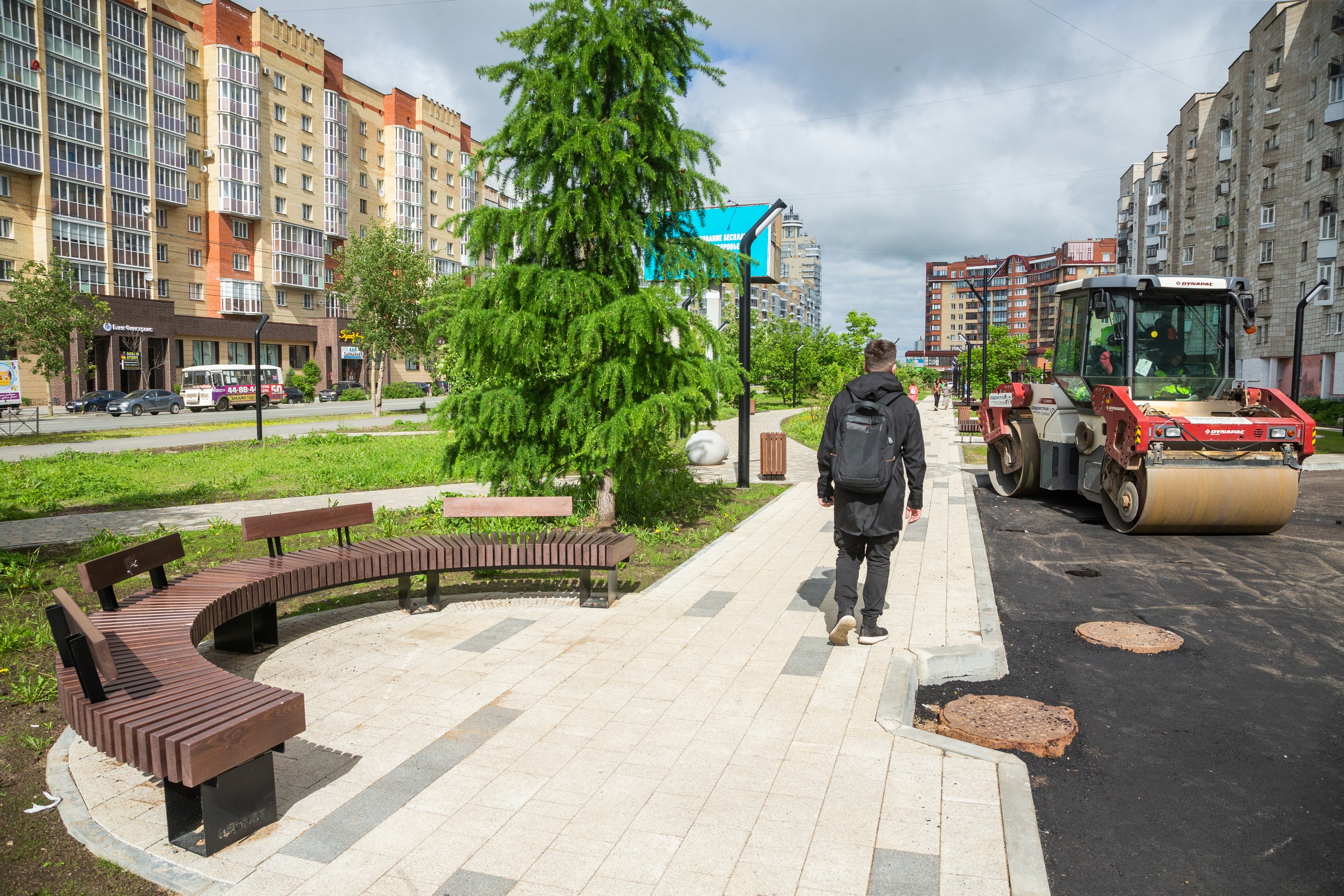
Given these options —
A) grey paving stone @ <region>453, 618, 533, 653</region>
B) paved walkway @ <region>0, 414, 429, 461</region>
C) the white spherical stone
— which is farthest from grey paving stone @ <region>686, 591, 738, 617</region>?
paved walkway @ <region>0, 414, 429, 461</region>

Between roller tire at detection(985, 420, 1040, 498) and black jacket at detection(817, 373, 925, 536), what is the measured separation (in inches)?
326

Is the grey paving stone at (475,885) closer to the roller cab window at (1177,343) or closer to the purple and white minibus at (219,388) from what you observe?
the roller cab window at (1177,343)

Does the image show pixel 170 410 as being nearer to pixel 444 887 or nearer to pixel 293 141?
pixel 293 141

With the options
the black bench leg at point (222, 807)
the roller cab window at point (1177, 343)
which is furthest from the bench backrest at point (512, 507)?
the roller cab window at point (1177, 343)

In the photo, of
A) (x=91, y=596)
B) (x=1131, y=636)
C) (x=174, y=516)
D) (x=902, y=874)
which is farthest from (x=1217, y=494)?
(x=174, y=516)

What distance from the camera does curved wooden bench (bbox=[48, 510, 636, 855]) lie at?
337 cm

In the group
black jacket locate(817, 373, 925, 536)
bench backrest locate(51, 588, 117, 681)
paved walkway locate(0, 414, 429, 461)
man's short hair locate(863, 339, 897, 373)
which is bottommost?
paved walkway locate(0, 414, 429, 461)

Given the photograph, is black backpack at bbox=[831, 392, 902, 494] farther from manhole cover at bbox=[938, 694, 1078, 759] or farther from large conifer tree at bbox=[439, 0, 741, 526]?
large conifer tree at bbox=[439, 0, 741, 526]

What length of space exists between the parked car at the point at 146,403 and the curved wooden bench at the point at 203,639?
3943 cm

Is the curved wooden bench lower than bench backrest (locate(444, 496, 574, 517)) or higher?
lower

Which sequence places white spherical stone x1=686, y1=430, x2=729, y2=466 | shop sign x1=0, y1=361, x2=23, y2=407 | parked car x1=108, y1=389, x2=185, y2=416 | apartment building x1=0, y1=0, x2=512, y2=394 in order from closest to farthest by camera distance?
white spherical stone x1=686, y1=430, x2=729, y2=466 → shop sign x1=0, y1=361, x2=23, y2=407 → parked car x1=108, y1=389, x2=185, y2=416 → apartment building x1=0, y1=0, x2=512, y2=394

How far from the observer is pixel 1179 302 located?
11.7 meters

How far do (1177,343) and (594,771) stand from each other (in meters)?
10.6

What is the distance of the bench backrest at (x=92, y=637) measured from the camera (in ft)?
11.7
